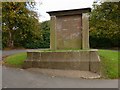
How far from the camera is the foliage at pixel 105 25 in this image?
74.4ft

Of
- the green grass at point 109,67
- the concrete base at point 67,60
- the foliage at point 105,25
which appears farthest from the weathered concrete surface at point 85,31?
the foliage at point 105,25

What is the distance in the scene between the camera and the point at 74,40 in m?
11.9

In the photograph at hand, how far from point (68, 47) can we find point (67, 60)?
1973mm

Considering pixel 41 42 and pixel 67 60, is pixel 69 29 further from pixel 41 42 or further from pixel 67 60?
pixel 41 42

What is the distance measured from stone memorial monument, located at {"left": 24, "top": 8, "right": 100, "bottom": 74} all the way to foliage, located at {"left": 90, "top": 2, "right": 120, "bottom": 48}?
8689 mm

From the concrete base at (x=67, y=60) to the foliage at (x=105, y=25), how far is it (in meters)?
10.7

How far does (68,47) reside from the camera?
1209 centimetres

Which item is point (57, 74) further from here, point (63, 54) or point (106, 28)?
point (106, 28)

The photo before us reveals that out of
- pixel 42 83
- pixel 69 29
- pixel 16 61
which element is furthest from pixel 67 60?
pixel 16 61

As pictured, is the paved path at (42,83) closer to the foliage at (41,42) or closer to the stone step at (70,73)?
the stone step at (70,73)

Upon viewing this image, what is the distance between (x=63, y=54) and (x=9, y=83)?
138 inches

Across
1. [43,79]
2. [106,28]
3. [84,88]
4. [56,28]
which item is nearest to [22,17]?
[106,28]

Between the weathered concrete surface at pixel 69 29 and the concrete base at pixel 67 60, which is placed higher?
the weathered concrete surface at pixel 69 29

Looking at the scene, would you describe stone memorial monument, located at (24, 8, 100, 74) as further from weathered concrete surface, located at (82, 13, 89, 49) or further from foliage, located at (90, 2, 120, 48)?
foliage, located at (90, 2, 120, 48)
